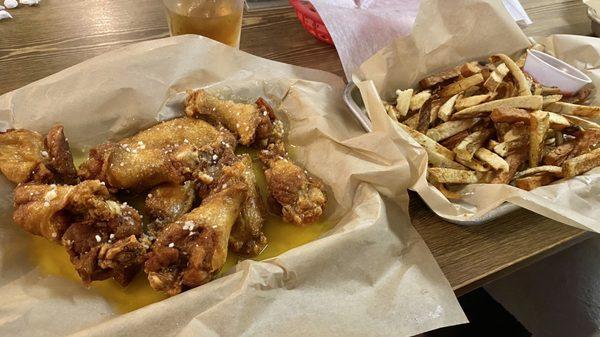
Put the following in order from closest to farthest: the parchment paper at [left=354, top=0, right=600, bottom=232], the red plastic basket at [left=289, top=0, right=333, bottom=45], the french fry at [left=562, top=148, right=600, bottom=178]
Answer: the parchment paper at [left=354, top=0, right=600, bottom=232] → the french fry at [left=562, top=148, right=600, bottom=178] → the red plastic basket at [left=289, top=0, right=333, bottom=45]

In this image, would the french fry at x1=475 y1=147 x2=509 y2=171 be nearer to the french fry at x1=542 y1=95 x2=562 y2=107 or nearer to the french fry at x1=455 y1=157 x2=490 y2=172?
the french fry at x1=455 y1=157 x2=490 y2=172

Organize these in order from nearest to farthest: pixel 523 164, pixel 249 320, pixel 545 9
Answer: pixel 249 320 → pixel 523 164 → pixel 545 9

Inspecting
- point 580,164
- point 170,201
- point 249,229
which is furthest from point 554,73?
point 170,201

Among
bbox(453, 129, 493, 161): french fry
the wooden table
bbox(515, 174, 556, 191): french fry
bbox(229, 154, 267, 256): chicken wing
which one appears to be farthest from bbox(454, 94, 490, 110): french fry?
bbox(229, 154, 267, 256): chicken wing

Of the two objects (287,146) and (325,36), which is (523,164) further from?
(325,36)

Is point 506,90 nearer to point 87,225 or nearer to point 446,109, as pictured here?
point 446,109

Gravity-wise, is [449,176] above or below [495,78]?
below

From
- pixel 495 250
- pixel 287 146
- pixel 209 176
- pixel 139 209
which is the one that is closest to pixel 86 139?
pixel 139 209
